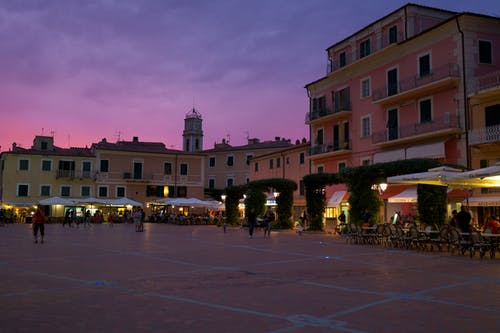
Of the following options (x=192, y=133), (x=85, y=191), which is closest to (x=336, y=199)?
(x=85, y=191)

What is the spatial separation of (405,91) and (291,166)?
20.3 m

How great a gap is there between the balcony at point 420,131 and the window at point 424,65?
309 centimetres

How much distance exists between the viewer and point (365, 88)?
119 feet

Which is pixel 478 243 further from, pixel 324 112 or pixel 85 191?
pixel 85 191

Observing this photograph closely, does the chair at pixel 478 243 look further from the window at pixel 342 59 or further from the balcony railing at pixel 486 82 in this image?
the window at pixel 342 59

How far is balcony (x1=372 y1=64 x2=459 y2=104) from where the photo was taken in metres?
28.4

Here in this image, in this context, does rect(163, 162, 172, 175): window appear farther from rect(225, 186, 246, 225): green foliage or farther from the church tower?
the church tower

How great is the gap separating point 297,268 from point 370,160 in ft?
77.3

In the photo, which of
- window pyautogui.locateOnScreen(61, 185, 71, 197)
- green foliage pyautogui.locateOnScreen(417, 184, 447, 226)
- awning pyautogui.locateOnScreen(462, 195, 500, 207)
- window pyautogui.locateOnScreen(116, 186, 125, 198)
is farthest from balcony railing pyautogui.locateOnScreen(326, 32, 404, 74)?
window pyautogui.locateOnScreen(61, 185, 71, 197)

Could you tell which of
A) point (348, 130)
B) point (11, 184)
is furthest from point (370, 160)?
point (11, 184)

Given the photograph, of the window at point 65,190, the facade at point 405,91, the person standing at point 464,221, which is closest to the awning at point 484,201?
the facade at point 405,91

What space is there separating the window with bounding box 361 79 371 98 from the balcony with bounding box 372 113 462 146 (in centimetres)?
352

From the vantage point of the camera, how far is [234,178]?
229 feet

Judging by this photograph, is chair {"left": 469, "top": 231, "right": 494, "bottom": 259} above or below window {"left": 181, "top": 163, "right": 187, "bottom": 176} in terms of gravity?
below
